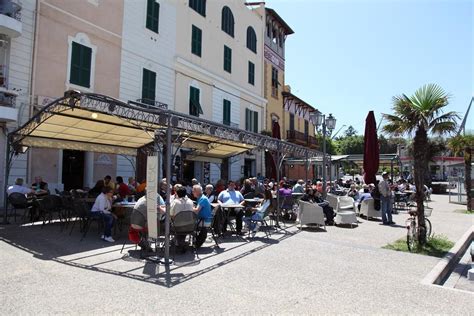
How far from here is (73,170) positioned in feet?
45.3

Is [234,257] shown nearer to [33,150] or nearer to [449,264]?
[449,264]

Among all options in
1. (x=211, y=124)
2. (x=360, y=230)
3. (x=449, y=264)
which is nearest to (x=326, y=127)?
(x=360, y=230)

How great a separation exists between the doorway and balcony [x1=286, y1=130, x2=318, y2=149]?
65.0ft

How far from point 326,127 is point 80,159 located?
383 inches

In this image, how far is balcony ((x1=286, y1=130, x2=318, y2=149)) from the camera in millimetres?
30797

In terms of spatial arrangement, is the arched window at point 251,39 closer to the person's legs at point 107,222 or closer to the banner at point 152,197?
the person's legs at point 107,222

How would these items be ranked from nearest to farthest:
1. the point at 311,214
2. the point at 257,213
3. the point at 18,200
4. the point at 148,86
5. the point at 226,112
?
the point at 257,213
the point at 18,200
the point at 311,214
the point at 148,86
the point at 226,112

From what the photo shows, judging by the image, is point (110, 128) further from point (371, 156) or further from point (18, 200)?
point (371, 156)

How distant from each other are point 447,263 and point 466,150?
12955 mm

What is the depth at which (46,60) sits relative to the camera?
40.3ft

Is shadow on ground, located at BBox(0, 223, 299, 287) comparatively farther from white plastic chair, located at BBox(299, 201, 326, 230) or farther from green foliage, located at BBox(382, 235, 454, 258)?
green foliage, located at BBox(382, 235, 454, 258)

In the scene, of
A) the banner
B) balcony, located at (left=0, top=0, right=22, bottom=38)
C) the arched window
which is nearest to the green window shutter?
the arched window

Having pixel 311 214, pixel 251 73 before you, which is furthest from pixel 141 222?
A: pixel 251 73

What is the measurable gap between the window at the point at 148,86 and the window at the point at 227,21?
7.51m
